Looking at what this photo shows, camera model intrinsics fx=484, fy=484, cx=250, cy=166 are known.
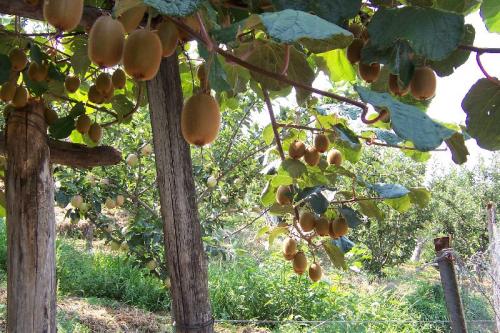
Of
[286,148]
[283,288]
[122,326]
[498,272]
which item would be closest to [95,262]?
[122,326]

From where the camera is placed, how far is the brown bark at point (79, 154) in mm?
1177

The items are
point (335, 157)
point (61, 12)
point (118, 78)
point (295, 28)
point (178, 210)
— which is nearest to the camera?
point (295, 28)

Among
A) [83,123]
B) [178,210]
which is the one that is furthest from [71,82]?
[178,210]

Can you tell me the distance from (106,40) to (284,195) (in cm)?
74

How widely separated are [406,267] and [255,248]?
3.91 m

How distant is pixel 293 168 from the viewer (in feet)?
3.84

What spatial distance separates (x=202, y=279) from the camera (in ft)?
2.84

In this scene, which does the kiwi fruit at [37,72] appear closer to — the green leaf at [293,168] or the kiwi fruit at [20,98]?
the kiwi fruit at [20,98]

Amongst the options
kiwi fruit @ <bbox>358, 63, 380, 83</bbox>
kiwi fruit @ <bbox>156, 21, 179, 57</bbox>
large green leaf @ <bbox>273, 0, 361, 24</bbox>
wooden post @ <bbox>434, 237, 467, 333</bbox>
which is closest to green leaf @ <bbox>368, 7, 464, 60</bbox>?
large green leaf @ <bbox>273, 0, 361, 24</bbox>

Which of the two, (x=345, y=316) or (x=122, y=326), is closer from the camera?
(x=122, y=326)

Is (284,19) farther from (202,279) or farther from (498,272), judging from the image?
(498,272)

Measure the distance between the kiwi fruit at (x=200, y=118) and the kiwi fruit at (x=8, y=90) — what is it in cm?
61

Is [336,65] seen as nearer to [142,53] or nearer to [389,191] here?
[389,191]

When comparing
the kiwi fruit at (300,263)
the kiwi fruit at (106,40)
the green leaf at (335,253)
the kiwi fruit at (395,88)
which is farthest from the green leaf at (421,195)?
the kiwi fruit at (106,40)
